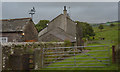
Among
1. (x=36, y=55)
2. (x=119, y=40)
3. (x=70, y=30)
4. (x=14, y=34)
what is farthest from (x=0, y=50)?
(x=70, y=30)

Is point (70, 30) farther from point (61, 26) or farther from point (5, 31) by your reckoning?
point (5, 31)

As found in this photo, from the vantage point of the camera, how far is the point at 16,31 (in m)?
16.1

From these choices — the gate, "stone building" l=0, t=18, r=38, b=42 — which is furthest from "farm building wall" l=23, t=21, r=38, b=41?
the gate

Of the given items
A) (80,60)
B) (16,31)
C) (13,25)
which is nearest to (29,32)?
(16,31)

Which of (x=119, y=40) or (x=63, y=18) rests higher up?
(x=63, y=18)

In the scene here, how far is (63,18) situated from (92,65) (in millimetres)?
22286

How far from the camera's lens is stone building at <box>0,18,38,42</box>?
53.3 ft

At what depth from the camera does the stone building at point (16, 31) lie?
16.2 metres

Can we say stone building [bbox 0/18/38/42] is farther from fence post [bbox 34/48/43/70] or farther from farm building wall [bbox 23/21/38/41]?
fence post [bbox 34/48/43/70]

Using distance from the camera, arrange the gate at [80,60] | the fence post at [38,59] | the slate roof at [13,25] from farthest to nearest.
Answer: the slate roof at [13,25] → the fence post at [38,59] → the gate at [80,60]

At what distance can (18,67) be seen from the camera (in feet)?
23.2

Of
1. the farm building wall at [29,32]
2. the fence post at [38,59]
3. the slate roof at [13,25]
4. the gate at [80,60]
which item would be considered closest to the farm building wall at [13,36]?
the slate roof at [13,25]

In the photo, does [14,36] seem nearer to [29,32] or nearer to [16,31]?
[16,31]

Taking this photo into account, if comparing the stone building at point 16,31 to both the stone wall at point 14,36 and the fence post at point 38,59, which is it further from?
the fence post at point 38,59
